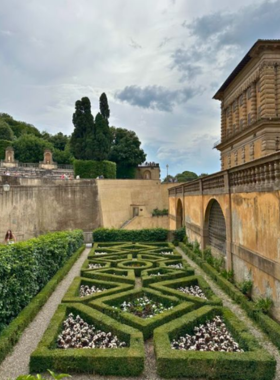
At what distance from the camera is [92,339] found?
6484mm

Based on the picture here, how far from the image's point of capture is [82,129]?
36.4m

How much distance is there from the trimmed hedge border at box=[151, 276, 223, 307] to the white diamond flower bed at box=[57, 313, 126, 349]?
2920 millimetres

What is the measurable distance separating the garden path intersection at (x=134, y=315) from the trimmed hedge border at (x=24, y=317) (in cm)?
15

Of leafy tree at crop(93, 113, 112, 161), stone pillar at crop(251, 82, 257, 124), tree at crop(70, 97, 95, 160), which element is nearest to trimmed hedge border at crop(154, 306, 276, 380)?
stone pillar at crop(251, 82, 257, 124)

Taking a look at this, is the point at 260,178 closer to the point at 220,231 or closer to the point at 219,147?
the point at 220,231

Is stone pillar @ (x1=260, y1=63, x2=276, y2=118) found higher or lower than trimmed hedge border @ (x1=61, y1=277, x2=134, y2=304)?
higher

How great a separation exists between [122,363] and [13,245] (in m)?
4.98

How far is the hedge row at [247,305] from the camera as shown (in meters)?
6.16

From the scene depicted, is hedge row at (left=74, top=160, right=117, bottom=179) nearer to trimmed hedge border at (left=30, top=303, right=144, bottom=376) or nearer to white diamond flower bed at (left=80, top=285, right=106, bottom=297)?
white diamond flower bed at (left=80, top=285, right=106, bottom=297)

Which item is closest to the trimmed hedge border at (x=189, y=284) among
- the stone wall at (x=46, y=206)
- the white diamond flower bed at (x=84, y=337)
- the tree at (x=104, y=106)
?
the white diamond flower bed at (x=84, y=337)

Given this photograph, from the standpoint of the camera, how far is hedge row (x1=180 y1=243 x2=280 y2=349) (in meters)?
6.16

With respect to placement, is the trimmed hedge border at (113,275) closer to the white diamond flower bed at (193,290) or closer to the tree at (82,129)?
the white diamond flower bed at (193,290)

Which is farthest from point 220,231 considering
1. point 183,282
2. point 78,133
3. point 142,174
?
point 142,174

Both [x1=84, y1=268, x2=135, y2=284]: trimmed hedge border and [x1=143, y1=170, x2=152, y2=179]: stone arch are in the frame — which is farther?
[x1=143, y1=170, x2=152, y2=179]: stone arch
